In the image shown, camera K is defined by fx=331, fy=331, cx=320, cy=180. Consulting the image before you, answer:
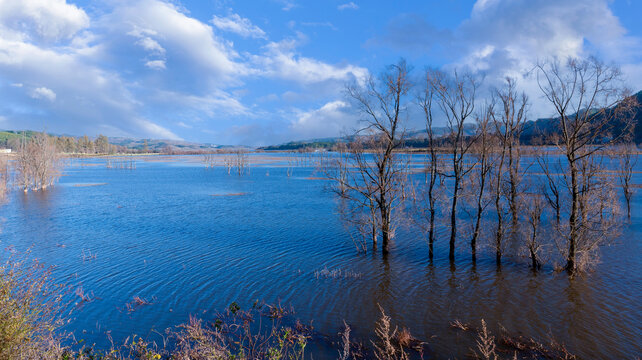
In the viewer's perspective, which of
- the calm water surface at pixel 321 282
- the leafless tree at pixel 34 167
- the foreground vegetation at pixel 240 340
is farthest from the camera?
the leafless tree at pixel 34 167

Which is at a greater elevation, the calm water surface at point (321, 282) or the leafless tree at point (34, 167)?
the leafless tree at point (34, 167)

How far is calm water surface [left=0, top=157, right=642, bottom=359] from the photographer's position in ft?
42.8

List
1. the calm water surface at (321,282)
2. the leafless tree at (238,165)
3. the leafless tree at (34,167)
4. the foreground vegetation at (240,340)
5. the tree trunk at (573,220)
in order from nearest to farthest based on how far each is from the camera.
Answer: the foreground vegetation at (240,340) < the calm water surface at (321,282) < the tree trunk at (573,220) < the leafless tree at (34,167) < the leafless tree at (238,165)

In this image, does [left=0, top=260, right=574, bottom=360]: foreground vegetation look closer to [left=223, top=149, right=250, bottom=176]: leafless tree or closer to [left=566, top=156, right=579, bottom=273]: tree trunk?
[left=566, top=156, right=579, bottom=273]: tree trunk

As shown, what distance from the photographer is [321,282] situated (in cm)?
1733

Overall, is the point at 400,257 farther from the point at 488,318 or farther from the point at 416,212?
the point at 416,212

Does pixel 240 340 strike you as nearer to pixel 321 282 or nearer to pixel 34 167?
pixel 321 282

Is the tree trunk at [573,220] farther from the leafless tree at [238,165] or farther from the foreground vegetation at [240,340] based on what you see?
the leafless tree at [238,165]

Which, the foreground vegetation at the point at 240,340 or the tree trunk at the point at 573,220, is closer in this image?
Result: the foreground vegetation at the point at 240,340

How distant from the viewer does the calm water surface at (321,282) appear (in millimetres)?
13047

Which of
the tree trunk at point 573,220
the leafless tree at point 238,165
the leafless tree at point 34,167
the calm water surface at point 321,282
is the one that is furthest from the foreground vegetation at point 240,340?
the leafless tree at point 238,165

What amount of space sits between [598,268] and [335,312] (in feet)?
51.4

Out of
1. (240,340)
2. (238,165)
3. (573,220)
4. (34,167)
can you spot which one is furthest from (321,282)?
(238,165)

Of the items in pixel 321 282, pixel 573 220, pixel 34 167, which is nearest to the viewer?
pixel 573 220
